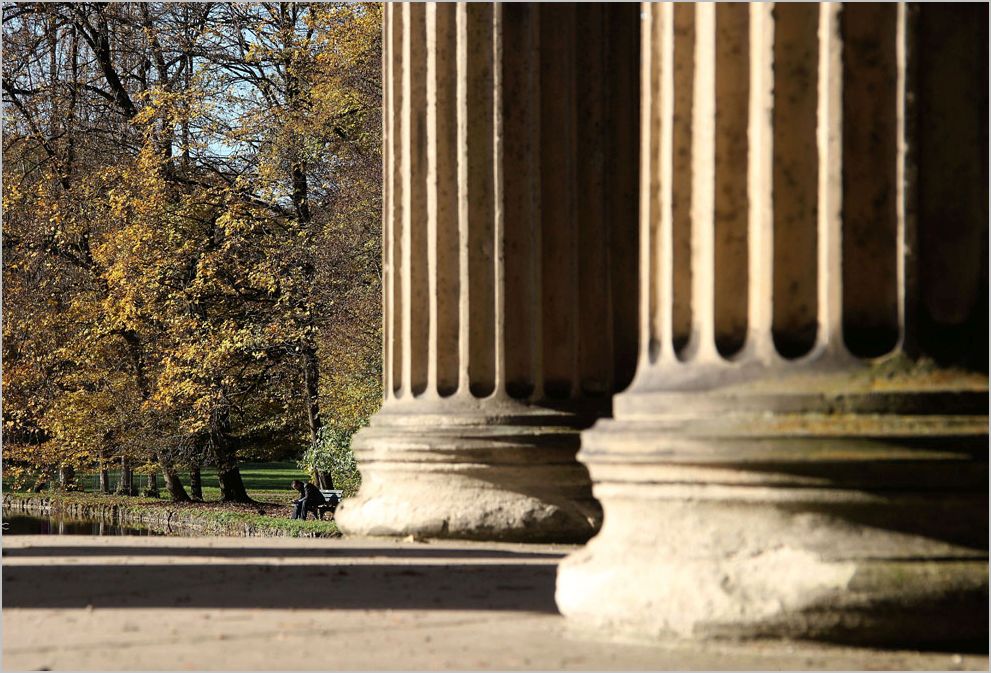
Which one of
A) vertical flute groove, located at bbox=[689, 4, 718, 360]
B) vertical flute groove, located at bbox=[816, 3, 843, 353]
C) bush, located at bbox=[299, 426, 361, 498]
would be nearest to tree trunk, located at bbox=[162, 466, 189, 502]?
bush, located at bbox=[299, 426, 361, 498]

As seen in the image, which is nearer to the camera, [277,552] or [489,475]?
[277,552]

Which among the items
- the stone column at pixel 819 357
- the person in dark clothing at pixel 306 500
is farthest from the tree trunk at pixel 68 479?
the stone column at pixel 819 357

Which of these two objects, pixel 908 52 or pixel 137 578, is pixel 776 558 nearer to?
pixel 908 52

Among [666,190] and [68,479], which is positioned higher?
[666,190]

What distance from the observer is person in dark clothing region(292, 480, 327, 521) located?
5525 cm

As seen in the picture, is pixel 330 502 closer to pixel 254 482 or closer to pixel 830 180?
pixel 830 180

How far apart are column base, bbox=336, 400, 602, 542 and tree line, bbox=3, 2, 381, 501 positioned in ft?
111

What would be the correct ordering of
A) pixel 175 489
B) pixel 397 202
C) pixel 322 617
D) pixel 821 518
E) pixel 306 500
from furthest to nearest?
pixel 175 489
pixel 306 500
pixel 397 202
pixel 322 617
pixel 821 518

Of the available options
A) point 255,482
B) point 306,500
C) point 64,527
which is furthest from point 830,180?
point 255,482

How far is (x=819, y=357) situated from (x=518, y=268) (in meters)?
9.06

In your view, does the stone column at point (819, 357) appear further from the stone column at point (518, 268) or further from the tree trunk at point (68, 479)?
the tree trunk at point (68, 479)

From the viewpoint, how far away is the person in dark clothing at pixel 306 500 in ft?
181

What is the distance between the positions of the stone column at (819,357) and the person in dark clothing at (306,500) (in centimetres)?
4460

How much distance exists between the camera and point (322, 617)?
12.0 meters
